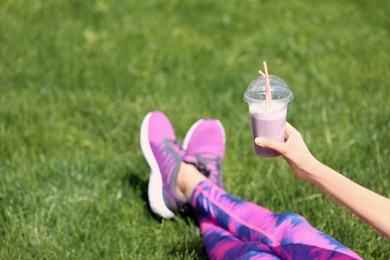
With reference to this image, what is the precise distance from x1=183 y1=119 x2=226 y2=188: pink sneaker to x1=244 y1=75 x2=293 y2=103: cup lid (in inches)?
36.1

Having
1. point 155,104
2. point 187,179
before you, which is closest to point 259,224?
point 187,179

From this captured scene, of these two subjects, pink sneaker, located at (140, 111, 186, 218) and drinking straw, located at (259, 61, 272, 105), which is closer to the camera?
drinking straw, located at (259, 61, 272, 105)

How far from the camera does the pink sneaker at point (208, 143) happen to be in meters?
3.16

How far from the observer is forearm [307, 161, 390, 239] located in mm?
1911

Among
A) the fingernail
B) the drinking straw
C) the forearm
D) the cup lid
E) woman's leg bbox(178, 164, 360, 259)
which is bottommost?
woman's leg bbox(178, 164, 360, 259)

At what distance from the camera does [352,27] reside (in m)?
4.82

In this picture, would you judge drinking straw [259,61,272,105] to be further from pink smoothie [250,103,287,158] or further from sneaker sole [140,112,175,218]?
sneaker sole [140,112,175,218]

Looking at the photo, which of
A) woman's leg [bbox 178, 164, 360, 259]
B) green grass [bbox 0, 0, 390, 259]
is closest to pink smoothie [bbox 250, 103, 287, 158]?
woman's leg [bbox 178, 164, 360, 259]

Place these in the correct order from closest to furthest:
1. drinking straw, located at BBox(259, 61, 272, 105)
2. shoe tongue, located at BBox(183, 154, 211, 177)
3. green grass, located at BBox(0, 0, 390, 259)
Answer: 1. drinking straw, located at BBox(259, 61, 272, 105)
2. green grass, located at BBox(0, 0, 390, 259)
3. shoe tongue, located at BBox(183, 154, 211, 177)

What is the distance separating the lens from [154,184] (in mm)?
3000

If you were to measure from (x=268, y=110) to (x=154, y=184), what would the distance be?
3.22ft

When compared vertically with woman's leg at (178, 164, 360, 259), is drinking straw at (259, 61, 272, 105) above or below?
above

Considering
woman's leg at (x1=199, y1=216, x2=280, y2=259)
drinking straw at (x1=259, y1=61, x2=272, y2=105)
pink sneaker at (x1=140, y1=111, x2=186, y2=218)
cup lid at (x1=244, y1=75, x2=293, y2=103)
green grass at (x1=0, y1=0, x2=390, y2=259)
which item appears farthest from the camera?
pink sneaker at (x1=140, y1=111, x2=186, y2=218)

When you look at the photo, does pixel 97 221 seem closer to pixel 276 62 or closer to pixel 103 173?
pixel 103 173
